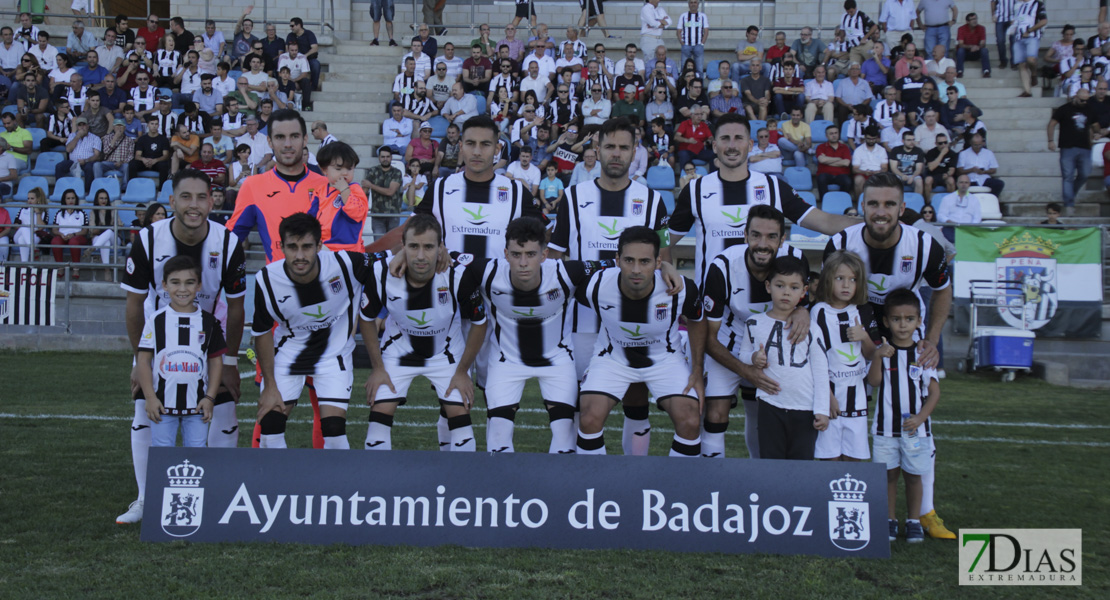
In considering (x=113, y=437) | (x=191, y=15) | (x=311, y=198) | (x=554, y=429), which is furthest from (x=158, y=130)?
(x=554, y=429)

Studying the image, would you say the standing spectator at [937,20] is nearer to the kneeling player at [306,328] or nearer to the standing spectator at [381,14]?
the standing spectator at [381,14]

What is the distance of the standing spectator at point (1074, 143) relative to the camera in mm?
15812

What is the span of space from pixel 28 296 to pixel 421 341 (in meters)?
10.3

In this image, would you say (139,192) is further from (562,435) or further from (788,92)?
(562,435)

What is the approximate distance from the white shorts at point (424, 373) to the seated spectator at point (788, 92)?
13.1 meters

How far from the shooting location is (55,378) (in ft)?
35.6

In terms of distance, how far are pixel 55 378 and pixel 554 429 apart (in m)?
7.52

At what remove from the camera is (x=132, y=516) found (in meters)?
5.23

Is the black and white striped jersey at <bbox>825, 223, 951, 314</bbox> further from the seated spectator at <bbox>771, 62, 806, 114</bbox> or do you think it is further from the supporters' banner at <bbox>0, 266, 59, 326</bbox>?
the seated spectator at <bbox>771, 62, 806, 114</bbox>

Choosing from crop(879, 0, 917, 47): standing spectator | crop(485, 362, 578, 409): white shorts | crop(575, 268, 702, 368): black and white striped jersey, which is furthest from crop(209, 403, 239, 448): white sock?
crop(879, 0, 917, 47): standing spectator

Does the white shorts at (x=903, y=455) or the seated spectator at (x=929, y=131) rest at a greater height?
the seated spectator at (x=929, y=131)

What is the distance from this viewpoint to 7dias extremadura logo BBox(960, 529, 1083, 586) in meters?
4.43

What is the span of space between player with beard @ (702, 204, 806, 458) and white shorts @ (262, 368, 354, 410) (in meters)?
2.05

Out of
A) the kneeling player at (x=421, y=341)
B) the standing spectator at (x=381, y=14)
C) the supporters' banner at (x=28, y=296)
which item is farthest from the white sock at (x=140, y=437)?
the standing spectator at (x=381, y=14)
